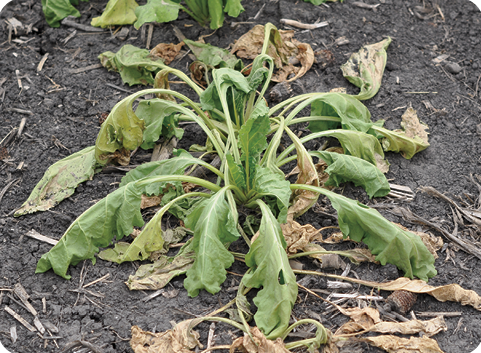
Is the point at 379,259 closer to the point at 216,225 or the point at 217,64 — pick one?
the point at 216,225

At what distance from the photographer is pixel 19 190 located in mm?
3848

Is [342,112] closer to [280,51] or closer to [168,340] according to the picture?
[280,51]

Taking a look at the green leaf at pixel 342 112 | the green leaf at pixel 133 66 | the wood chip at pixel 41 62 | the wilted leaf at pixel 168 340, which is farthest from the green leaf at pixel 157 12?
the wilted leaf at pixel 168 340

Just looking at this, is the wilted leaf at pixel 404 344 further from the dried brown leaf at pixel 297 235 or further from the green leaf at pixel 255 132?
the green leaf at pixel 255 132

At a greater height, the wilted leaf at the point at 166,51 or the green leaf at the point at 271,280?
the wilted leaf at the point at 166,51

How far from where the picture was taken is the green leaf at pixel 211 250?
303cm

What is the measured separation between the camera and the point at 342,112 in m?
3.90

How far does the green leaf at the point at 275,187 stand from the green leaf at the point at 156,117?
101 centimetres

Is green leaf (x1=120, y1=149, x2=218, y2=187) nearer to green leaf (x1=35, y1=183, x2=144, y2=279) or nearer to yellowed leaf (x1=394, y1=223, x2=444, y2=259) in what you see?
green leaf (x1=35, y1=183, x2=144, y2=279)

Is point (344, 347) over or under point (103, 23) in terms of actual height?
under

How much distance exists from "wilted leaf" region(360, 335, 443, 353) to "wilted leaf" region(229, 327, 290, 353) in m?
0.52

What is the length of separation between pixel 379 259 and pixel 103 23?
3.52 m

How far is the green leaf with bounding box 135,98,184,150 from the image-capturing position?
386cm

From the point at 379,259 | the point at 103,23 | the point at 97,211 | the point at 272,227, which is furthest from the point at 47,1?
the point at 379,259
